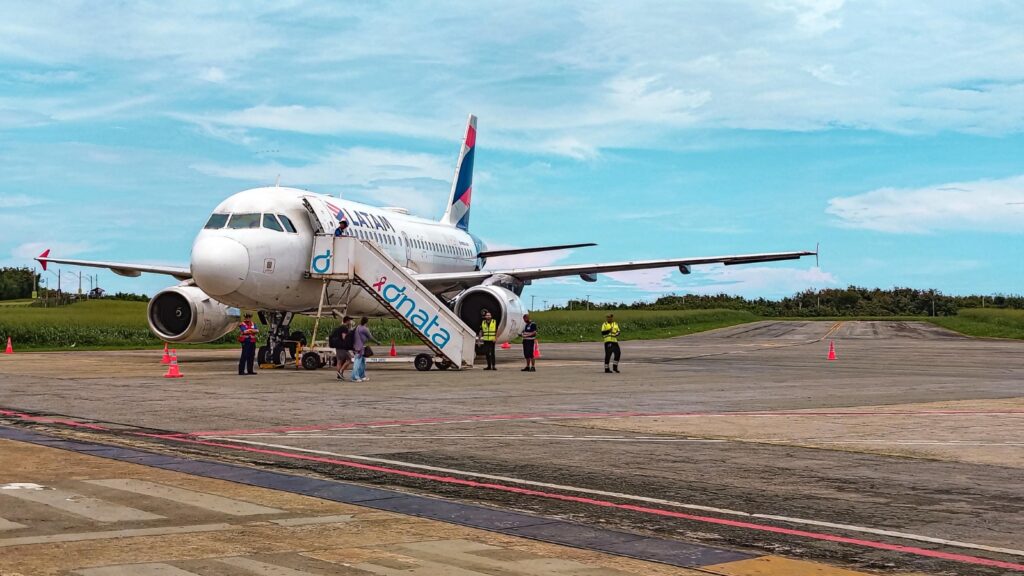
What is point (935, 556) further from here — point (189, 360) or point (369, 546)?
point (189, 360)

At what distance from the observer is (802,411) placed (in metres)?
17.2

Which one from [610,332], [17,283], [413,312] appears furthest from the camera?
[17,283]

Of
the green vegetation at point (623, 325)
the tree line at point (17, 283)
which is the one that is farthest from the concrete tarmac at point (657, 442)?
the tree line at point (17, 283)

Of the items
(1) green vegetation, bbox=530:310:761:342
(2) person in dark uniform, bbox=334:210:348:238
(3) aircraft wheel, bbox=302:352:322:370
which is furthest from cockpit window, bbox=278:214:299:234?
(1) green vegetation, bbox=530:310:761:342

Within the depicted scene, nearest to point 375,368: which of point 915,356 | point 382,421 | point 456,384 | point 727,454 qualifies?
point 456,384

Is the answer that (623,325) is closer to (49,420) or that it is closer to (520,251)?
(520,251)

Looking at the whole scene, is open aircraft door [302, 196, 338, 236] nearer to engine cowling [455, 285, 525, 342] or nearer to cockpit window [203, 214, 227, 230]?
cockpit window [203, 214, 227, 230]

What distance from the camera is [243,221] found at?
26641 millimetres

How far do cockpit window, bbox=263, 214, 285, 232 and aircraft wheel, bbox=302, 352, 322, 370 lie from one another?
136 inches

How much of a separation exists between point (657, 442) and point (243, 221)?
53.8 feet

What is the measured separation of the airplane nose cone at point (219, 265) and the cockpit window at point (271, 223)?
1.11 m

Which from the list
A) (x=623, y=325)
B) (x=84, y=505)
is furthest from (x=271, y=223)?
(x=623, y=325)

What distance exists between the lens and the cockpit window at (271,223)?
26.8 meters

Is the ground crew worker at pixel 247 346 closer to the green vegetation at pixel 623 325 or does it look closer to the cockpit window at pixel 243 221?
the cockpit window at pixel 243 221
